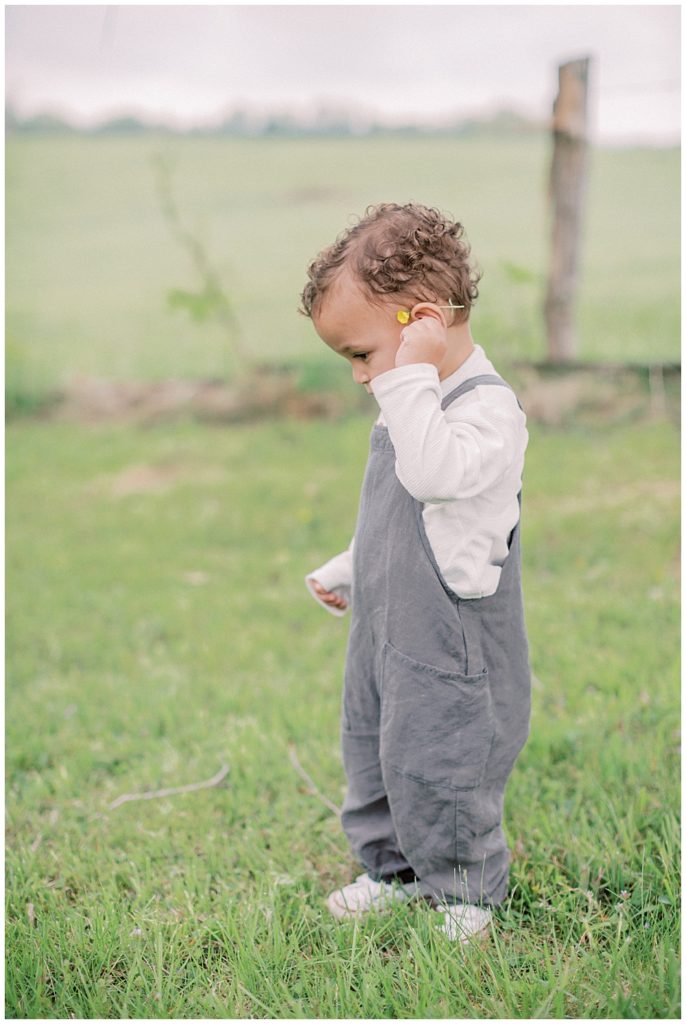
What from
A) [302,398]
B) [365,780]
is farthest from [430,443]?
[302,398]

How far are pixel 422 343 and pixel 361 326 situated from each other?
134mm

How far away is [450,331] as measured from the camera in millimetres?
1825

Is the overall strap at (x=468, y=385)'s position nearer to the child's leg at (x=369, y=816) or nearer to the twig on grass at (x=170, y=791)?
the child's leg at (x=369, y=816)

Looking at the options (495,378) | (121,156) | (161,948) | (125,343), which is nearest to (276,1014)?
(161,948)

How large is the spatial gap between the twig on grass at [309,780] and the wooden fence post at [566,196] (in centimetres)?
397

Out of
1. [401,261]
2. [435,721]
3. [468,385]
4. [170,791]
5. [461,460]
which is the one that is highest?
[401,261]

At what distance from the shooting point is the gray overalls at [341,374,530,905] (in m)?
1.85

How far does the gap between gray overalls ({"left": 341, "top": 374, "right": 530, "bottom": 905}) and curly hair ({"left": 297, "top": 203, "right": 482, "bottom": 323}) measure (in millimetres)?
194

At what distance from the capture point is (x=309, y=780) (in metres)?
2.70

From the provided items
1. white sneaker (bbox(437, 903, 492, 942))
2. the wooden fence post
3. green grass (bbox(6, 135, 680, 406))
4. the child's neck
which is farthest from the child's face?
green grass (bbox(6, 135, 680, 406))

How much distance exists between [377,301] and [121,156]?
825 centimetres

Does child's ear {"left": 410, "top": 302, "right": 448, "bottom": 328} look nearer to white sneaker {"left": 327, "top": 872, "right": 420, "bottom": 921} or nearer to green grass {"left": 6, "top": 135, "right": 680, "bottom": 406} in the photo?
white sneaker {"left": 327, "top": 872, "right": 420, "bottom": 921}

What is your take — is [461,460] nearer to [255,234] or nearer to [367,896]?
[367,896]

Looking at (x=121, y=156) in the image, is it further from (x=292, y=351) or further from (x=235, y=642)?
(x=235, y=642)
